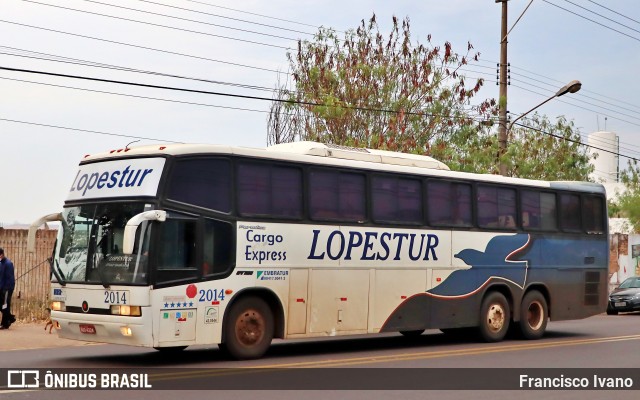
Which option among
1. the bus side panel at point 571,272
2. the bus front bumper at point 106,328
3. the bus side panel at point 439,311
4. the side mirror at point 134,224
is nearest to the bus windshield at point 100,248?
the side mirror at point 134,224

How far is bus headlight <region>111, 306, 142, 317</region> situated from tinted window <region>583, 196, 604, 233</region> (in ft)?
40.2

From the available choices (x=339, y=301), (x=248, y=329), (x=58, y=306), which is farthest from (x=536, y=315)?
(x=58, y=306)

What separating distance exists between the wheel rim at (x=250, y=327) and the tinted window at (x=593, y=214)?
9.95m

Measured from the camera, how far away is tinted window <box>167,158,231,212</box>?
15.0 m

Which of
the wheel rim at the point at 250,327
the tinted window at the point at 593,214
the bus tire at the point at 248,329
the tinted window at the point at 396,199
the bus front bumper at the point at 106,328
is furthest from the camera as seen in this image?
the tinted window at the point at 593,214

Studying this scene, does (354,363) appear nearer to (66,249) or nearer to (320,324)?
(320,324)

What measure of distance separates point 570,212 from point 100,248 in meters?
11.8

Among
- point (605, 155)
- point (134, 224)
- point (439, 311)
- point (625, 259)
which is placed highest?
point (605, 155)

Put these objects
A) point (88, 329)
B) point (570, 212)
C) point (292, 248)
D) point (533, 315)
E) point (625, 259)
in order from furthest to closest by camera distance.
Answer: point (625, 259) < point (570, 212) < point (533, 315) < point (292, 248) < point (88, 329)

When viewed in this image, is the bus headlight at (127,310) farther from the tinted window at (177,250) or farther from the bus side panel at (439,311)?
the bus side panel at (439,311)

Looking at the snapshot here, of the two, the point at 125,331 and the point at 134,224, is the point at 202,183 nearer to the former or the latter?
the point at 134,224

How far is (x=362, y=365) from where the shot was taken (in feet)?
50.0

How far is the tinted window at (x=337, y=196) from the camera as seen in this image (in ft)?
56.1

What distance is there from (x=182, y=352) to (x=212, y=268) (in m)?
2.54
